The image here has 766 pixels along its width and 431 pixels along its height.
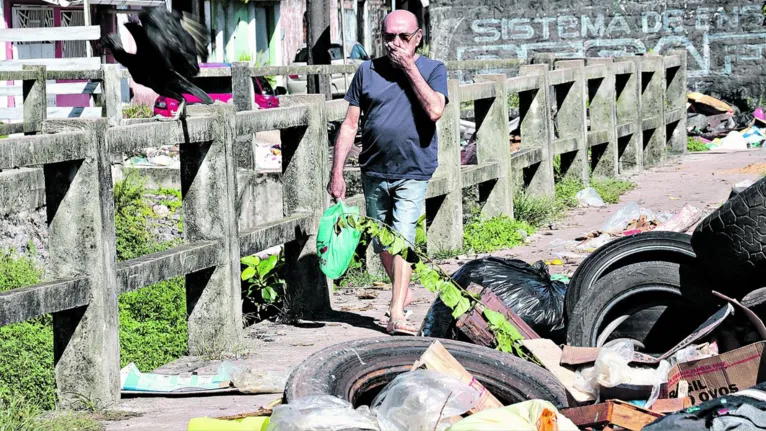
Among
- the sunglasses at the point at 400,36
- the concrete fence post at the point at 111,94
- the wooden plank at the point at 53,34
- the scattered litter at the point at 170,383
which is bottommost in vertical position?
the scattered litter at the point at 170,383

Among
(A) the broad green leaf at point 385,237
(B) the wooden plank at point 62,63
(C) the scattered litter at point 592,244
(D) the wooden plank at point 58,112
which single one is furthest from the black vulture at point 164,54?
(B) the wooden plank at point 62,63

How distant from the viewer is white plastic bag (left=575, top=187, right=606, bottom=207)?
11477mm

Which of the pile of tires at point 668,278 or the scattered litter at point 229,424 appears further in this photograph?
the pile of tires at point 668,278

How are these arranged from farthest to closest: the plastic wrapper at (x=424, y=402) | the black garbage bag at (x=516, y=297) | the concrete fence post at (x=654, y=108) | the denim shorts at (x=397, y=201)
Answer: the concrete fence post at (x=654, y=108) → the denim shorts at (x=397, y=201) → the black garbage bag at (x=516, y=297) → the plastic wrapper at (x=424, y=402)

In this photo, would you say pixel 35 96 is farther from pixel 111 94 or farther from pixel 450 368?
pixel 450 368

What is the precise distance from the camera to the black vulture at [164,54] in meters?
6.84

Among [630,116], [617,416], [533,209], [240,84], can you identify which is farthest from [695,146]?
[617,416]

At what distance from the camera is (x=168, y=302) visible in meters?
8.05

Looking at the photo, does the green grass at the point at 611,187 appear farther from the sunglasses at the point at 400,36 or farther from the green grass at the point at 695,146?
the sunglasses at the point at 400,36

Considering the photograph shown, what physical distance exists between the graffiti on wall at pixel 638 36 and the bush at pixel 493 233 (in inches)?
642

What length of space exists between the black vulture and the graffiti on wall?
19.5m

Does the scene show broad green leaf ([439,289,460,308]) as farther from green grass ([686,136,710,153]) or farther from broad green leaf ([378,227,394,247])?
green grass ([686,136,710,153])

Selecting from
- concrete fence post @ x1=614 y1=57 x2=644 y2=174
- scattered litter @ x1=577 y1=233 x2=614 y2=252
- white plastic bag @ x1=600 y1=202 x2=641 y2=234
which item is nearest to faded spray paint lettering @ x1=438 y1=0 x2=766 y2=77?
concrete fence post @ x1=614 y1=57 x2=644 y2=174

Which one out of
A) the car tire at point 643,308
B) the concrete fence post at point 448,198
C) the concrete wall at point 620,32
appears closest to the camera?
the car tire at point 643,308
